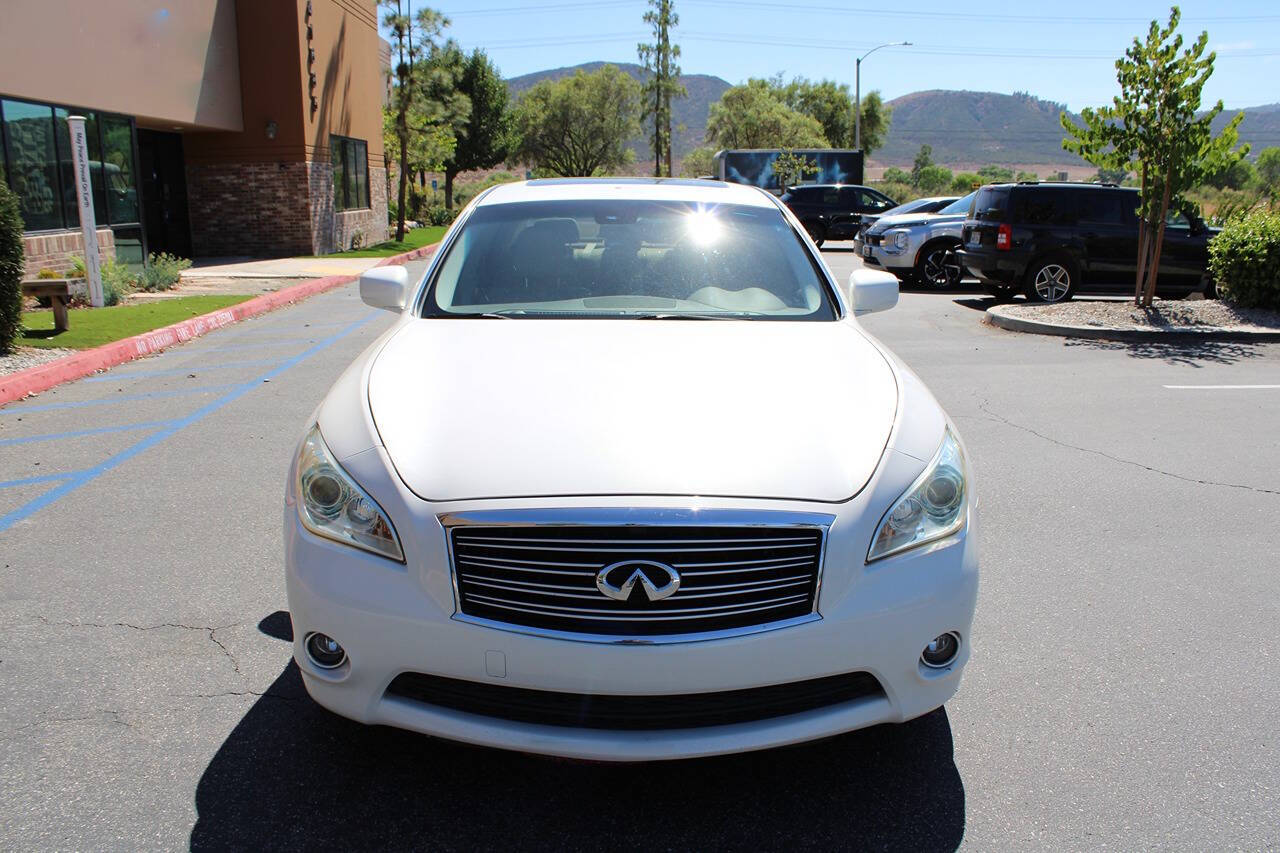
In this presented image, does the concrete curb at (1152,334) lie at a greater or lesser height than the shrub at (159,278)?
lesser

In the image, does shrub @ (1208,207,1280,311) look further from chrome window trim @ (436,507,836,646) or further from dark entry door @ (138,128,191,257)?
dark entry door @ (138,128,191,257)

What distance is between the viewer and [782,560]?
256cm

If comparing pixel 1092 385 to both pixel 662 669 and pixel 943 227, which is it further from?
pixel 943 227

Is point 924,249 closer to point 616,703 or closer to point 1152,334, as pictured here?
point 1152,334

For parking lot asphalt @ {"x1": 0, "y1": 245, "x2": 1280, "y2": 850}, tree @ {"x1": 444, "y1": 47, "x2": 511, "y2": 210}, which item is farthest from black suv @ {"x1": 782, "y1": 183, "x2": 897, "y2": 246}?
tree @ {"x1": 444, "y1": 47, "x2": 511, "y2": 210}

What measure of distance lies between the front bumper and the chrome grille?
51mm

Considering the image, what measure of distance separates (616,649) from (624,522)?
314 mm

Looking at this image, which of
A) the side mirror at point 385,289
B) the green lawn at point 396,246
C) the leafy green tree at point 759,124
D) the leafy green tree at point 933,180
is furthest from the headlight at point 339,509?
the leafy green tree at point 933,180

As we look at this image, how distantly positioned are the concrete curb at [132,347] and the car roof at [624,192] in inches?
207

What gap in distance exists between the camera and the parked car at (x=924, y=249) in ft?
57.4

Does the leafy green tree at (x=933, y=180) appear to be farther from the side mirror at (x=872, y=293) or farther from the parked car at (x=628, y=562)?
the parked car at (x=628, y=562)

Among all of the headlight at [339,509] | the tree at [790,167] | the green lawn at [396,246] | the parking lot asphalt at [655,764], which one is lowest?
the parking lot asphalt at [655,764]

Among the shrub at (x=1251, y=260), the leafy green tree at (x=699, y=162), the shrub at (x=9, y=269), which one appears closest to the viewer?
the shrub at (x=9, y=269)

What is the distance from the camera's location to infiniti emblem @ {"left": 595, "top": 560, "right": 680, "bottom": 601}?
2.51m
